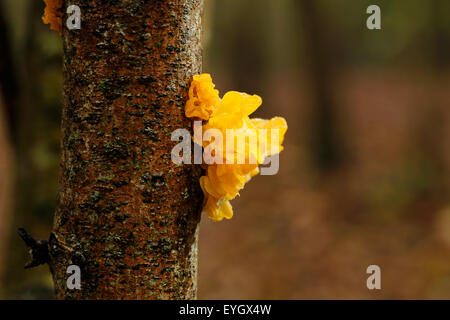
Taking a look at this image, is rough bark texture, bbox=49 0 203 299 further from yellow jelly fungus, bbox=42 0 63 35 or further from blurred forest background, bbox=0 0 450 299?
blurred forest background, bbox=0 0 450 299

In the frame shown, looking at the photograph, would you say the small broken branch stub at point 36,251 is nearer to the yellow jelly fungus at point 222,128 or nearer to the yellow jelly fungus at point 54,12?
the yellow jelly fungus at point 222,128

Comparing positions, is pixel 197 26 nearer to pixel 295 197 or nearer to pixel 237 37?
pixel 295 197

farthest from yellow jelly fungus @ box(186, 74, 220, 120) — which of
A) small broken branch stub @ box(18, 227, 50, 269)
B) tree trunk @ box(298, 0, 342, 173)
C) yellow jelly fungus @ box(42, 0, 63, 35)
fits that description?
tree trunk @ box(298, 0, 342, 173)

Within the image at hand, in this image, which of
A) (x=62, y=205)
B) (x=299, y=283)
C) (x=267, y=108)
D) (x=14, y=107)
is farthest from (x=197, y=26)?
(x=267, y=108)

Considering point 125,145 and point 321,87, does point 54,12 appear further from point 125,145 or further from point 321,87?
point 321,87

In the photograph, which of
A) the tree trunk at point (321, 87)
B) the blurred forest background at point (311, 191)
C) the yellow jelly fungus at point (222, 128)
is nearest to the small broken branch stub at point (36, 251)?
the yellow jelly fungus at point (222, 128)

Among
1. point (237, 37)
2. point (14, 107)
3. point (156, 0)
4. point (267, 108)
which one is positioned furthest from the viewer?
point (237, 37)
